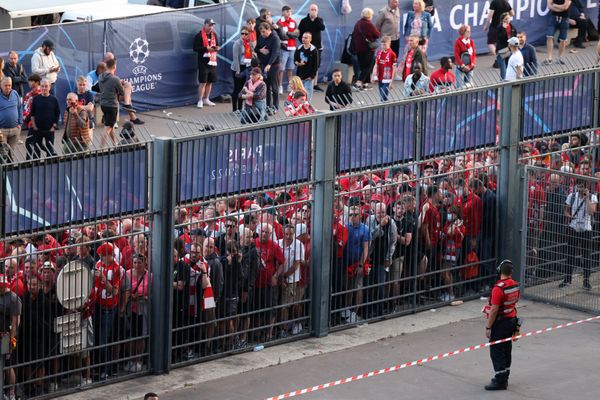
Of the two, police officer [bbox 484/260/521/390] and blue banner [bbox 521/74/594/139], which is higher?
blue banner [bbox 521/74/594/139]

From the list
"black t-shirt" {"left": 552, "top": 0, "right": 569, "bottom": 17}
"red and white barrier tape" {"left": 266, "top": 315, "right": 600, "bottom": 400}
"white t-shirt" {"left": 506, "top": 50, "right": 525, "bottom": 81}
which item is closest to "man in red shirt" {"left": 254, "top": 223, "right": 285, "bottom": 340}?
"red and white barrier tape" {"left": 266, "top": 315, "right": 600, "bottom": 400}

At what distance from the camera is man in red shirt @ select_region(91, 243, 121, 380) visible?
1595 cm

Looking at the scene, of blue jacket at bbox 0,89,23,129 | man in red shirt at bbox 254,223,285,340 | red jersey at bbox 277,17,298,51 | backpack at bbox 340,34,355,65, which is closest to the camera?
man in red shirt at bbox 254,223,285,340

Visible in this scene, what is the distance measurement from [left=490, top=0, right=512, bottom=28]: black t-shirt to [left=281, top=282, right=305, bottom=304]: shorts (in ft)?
50.2

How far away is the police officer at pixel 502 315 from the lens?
15661 millimetres

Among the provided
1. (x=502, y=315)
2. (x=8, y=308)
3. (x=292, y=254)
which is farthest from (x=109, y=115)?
(x=502, y=315)

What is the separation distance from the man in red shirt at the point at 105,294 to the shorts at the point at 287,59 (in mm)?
13242

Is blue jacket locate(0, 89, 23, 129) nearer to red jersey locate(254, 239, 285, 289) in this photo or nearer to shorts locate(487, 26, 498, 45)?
red jersey locate(254, 239, 285, 289)

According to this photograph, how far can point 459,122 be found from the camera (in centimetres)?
1917

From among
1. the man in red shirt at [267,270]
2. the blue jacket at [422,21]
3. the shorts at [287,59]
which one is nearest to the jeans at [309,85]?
the shorts at [287,59]

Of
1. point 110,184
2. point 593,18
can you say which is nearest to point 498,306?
point 110,184

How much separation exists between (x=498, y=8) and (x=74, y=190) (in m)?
17.8

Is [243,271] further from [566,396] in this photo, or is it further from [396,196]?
[566,396]

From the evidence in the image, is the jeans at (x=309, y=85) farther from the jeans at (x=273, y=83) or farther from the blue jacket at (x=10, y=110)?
the blue jacket at (x=10, y=110)
